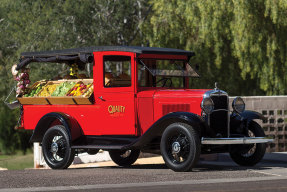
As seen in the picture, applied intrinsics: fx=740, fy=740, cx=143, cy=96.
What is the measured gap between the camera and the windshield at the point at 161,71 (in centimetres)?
1452

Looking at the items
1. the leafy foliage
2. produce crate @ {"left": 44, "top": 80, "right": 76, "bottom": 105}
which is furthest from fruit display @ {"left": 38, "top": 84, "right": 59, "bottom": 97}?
the leafy foliage

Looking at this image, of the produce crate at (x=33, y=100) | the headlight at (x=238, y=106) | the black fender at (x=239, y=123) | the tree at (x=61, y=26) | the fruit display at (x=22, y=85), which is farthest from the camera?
the tree at (x=61, y=26)

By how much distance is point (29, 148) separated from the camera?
118 ft

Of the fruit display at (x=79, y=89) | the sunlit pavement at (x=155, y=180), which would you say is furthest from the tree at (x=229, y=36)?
the sunlit pavement at (x=155, y=180)

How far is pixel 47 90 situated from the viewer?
52.7 feet

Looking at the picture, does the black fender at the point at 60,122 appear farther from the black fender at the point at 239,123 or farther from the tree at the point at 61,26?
the tree at the point at 61,26

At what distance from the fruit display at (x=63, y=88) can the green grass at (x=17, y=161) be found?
14.5 m

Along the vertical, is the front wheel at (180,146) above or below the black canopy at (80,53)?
below

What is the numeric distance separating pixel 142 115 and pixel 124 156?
2.76m

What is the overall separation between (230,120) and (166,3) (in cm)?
1653

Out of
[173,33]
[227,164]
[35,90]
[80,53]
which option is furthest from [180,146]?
[173,33]

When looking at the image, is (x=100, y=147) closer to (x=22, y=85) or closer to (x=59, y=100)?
(x=59, y=100)

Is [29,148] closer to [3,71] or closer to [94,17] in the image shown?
[3,71]

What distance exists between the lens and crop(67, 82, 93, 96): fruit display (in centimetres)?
1523
